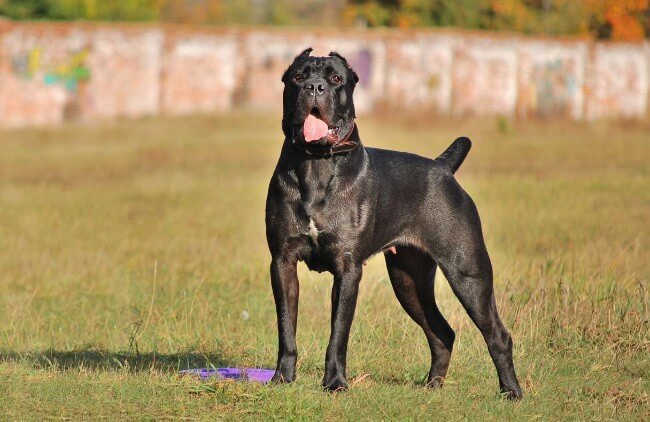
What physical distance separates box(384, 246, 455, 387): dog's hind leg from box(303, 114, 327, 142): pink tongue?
4.58 ft

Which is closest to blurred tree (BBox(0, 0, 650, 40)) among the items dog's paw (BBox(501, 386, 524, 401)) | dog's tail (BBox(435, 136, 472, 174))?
dog's tail (BBox(435, 136, 472, 174))

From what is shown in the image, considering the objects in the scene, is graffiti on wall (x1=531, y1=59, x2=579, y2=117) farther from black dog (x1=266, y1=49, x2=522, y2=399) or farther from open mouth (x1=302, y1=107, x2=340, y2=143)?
open mouth (x1=302, y1=107, x2=340, y2=143)

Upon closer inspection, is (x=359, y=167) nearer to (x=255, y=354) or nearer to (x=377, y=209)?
(x=377, y=209)

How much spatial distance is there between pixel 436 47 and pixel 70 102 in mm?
10729

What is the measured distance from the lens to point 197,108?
3675 cm

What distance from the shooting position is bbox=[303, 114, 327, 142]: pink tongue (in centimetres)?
746

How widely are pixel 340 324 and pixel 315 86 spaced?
1.43m

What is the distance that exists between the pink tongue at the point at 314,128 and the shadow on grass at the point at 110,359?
1.91 metres

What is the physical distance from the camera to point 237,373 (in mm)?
7941

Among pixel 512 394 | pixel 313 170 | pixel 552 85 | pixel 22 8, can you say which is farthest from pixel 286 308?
pixel 22 8

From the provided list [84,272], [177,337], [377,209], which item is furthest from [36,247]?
[377,209]

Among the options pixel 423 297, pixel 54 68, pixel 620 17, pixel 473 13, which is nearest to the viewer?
pixel 423 297

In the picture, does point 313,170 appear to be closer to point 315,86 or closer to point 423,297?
point 315,86

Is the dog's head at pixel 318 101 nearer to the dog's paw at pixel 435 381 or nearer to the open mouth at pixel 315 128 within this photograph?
the open mouth at pixel 315 128
